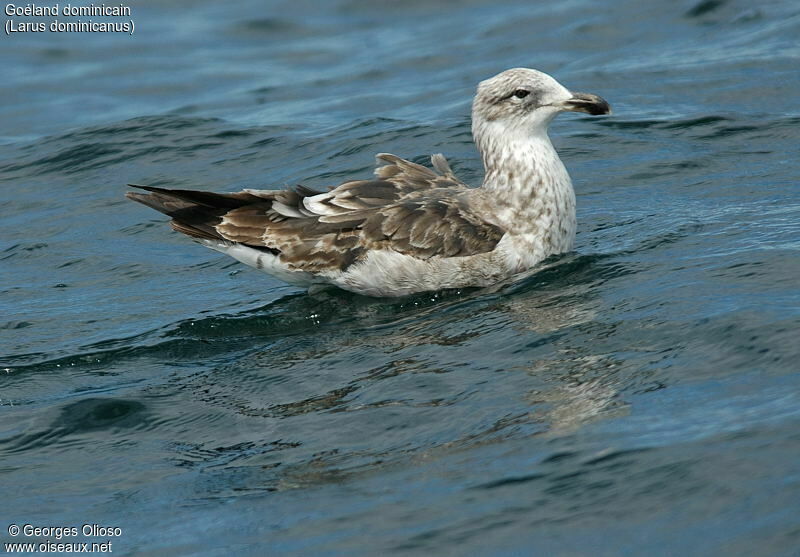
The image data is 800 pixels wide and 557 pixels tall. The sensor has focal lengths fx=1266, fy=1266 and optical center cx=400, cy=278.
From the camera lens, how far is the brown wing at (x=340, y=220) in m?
8.67

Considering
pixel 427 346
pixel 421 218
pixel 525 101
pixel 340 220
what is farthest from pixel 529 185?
pixel 427 346

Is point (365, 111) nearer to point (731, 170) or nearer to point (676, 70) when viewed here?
point (676, 70)

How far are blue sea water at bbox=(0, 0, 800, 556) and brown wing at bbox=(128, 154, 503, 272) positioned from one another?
15.2 inches

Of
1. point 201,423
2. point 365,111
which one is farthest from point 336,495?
point 365,111

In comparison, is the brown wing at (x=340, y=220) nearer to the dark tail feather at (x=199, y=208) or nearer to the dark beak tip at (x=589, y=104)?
the dark tail feather at (x=199, y=208)

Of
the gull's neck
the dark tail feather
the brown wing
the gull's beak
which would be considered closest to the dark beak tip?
the gull's beak

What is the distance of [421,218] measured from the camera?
28.5ft

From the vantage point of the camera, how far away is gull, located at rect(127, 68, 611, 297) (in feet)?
28.5

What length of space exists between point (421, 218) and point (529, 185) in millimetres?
877

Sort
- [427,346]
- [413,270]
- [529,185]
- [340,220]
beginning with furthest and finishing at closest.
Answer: [529,185] → [340,220] → [413,270] → [427,346]

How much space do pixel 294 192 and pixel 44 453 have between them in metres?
2.81

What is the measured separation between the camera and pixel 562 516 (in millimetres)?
5586

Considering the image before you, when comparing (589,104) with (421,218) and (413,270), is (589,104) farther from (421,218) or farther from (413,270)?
(413,270)

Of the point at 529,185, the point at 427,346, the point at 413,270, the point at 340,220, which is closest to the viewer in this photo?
the point at 427,346
